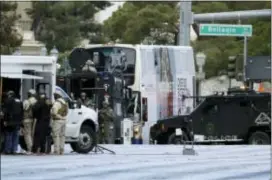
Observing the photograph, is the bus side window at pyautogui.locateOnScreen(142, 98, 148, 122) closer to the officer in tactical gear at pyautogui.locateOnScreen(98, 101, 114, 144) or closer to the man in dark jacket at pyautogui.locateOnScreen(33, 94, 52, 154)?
the officer in tactical gear at pyautogui.locateOnScreen(98, 101, 114, 144)

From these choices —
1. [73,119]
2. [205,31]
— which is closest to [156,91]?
[205,31]

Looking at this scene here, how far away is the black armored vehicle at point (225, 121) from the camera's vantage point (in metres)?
28.8

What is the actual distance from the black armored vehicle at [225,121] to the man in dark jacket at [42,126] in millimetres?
8691

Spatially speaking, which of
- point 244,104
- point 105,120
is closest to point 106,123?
point 105,120

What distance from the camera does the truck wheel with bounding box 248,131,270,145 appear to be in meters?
28.7

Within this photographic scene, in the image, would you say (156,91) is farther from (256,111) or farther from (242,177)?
(242,177)

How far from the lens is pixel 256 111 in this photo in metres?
28.9

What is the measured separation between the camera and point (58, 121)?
68.2 feet

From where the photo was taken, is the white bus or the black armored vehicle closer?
the black armored vehicle

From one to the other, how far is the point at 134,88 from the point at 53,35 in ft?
69.7

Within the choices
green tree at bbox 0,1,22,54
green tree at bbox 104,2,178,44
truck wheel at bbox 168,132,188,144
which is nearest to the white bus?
truck wheel at bbox 168,132,188,144

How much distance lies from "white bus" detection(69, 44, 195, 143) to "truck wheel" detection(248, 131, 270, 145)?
3.92 meters

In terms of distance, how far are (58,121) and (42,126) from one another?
50 centimetres

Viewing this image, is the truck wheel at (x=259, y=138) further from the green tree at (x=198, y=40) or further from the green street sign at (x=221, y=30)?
the green tree at (x=198, y=40)
